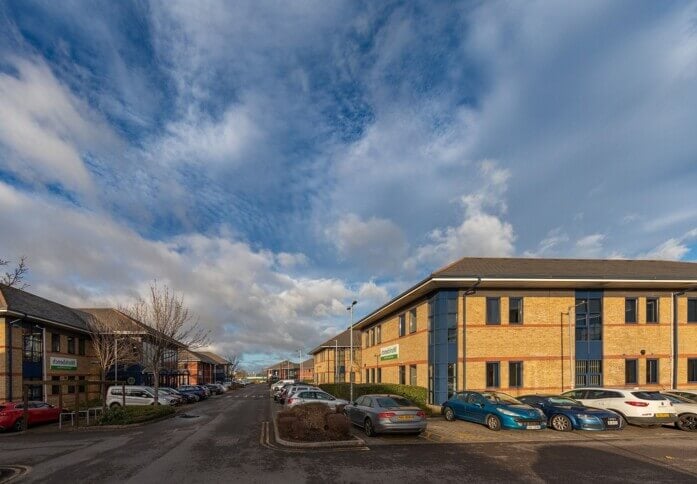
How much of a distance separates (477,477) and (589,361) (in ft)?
66.0

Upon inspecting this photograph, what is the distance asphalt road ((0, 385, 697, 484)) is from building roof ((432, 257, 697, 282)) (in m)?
11.5

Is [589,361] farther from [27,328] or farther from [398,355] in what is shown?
[27,328]

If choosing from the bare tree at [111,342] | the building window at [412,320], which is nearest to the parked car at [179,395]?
the bare tree at [111,342]

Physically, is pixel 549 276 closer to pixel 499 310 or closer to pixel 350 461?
pixel 499 310

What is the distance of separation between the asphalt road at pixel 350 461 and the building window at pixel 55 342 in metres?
20.4

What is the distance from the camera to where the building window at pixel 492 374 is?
25594 millimetres

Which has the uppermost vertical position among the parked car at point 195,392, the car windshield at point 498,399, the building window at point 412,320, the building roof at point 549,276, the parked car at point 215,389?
the building roof at point 549,276

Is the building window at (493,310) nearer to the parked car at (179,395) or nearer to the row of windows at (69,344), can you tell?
the parked car at (179,395)

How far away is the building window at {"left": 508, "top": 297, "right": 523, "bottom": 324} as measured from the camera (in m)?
26.4

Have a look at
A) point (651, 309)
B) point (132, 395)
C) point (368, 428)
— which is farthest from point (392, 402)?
point (132, 395)

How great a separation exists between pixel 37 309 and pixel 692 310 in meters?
41.4

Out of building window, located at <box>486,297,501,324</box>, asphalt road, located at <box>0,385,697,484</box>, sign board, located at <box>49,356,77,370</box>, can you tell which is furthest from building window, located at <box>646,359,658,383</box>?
sign board, located at <box>49,356,77,370</box>

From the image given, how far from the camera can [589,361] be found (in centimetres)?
2655

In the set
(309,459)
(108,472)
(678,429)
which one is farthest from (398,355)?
(108,472)
